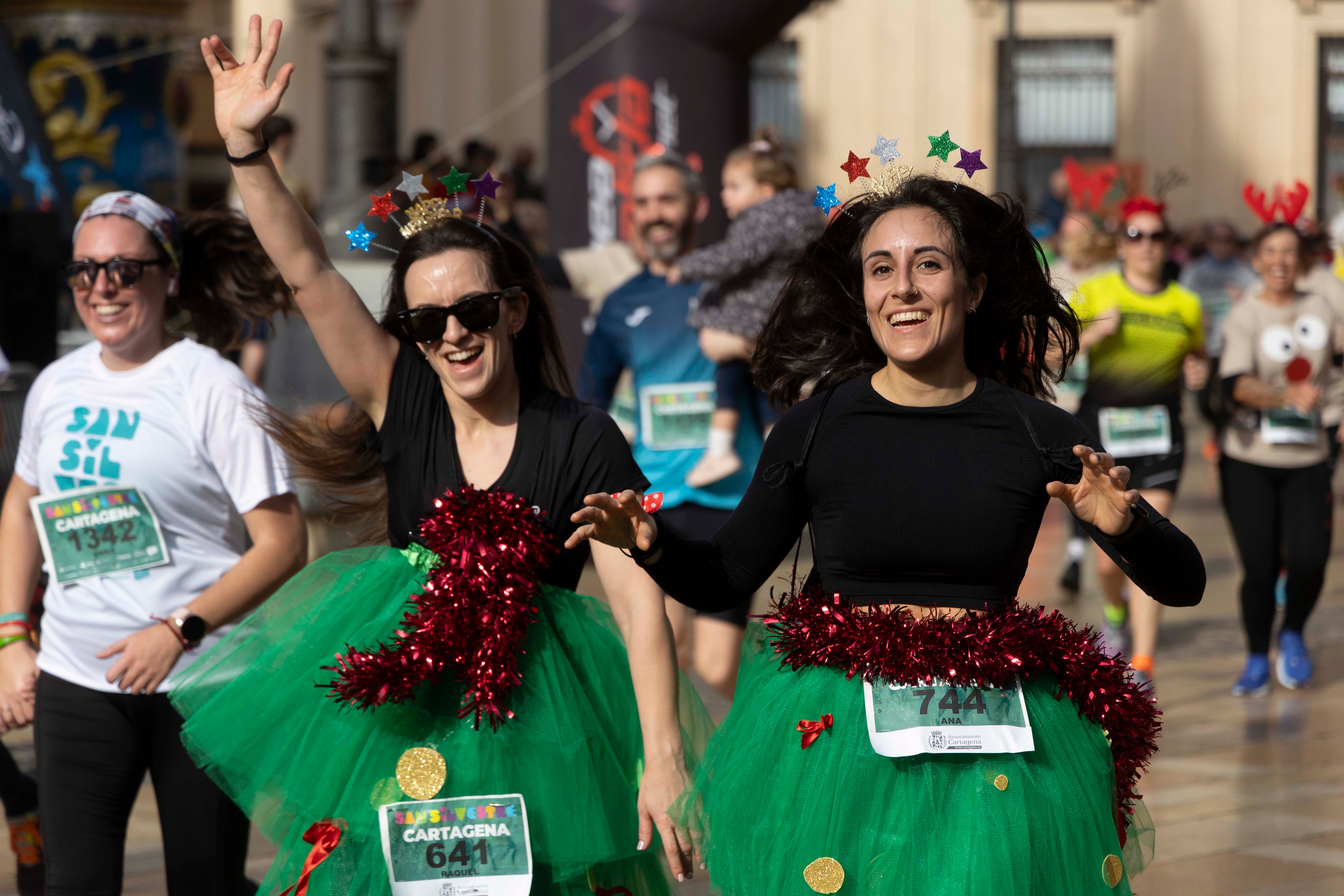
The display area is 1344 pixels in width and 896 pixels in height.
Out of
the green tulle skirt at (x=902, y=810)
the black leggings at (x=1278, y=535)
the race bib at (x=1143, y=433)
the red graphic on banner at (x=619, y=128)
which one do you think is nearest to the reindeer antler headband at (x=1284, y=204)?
the race bib at (x=1143, y=433)

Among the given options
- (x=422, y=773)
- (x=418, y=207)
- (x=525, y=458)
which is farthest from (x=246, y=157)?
(x=422, y=773)

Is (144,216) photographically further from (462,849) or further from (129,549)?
(462,849)

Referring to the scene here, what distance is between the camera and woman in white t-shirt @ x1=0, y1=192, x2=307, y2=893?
12.7ft

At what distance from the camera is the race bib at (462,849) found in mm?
3215

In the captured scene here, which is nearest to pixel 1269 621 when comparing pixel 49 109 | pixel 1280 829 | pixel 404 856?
pixel 1280 829

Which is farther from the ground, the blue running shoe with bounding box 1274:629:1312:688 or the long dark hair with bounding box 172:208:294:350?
the long dark hair with bounding box 172:208:294:350

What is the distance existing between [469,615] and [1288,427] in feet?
18.7

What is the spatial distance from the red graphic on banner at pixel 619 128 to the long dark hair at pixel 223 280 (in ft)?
21.7

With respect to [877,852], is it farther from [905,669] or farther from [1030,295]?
[1030,295]

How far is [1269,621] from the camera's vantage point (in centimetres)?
812

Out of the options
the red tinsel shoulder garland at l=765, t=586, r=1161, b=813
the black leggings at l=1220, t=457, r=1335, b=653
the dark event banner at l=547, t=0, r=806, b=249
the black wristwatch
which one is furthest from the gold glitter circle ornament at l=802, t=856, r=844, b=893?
the dark event banner at l=547, t=0, r=806, b=249

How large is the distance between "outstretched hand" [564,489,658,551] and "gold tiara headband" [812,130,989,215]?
2.54 feet

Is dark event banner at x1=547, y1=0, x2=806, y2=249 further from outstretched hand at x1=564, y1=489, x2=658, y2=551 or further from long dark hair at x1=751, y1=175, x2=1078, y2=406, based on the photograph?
outstretched hand at x1=564, y1=489, x2=658, y2=551

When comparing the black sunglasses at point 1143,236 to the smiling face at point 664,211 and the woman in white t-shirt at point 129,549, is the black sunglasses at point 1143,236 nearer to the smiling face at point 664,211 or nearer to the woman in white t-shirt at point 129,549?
the smiling face at point 664,211
